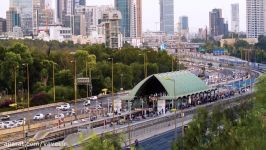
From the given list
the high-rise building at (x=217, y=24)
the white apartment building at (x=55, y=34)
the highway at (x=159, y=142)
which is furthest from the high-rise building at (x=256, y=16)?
the highway at (x=159, y=142)

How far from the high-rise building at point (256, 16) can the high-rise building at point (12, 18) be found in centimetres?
5733

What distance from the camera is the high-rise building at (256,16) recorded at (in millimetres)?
150000

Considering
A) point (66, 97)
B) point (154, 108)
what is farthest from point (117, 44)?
point (154, 108)

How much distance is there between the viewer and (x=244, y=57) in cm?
10125

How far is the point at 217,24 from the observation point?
19538 centimetres

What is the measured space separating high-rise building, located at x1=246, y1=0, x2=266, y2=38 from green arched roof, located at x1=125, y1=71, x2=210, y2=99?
113 metres

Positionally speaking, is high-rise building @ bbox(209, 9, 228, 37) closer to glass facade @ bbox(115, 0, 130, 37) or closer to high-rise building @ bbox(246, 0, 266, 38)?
high-rise building @ bbox(246, 0, 266, 38)

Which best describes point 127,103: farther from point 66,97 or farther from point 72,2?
point 72,2

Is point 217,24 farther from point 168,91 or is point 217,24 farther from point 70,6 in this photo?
point 168,91

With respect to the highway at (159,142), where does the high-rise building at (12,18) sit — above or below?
above

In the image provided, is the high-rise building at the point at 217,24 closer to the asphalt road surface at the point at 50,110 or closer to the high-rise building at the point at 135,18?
the high-rise building at the point at 135,18

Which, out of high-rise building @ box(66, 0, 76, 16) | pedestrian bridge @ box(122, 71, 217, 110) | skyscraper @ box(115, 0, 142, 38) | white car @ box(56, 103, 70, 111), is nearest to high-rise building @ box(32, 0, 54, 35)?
high-rise building @ box(66, 0, 76, 16)

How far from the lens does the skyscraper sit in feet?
467

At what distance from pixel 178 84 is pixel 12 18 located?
109 m
